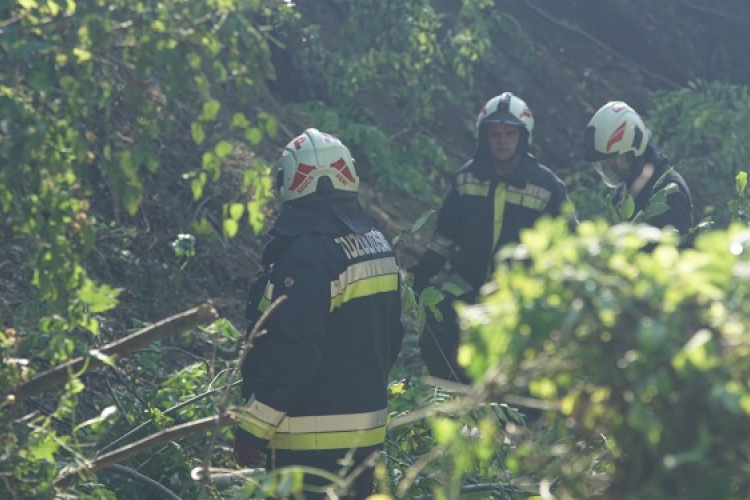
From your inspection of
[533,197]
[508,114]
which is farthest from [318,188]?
[508,114]

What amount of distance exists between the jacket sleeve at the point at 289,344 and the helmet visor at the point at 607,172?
346 cm

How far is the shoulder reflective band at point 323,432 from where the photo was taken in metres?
5.13

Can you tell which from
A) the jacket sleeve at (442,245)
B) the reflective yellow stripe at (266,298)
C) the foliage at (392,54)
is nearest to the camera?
the reflective yellow stripe at (266,298)

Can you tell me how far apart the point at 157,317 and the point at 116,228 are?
1.89 feet

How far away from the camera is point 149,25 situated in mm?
3561

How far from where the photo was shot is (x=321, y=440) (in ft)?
16.9

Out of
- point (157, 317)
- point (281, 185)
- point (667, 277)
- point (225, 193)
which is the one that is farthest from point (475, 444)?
point (225, 193)

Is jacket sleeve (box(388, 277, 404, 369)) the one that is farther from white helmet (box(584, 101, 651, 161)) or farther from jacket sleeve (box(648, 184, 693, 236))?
white helmet (box(584, 101, 651, 161))

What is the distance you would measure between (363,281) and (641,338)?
2858 mm

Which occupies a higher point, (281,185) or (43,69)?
(43,69)

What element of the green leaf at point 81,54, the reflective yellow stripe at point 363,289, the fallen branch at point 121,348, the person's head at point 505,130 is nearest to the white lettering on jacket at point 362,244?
the reflective yellow stripe at point 363,289

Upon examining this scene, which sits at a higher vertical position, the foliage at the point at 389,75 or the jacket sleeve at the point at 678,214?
the jacket sleeve at the point at 678,214

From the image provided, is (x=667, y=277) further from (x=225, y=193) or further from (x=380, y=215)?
(x=380, y=215)

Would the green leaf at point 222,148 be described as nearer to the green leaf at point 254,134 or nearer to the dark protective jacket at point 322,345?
the green leaf at point 254,134
